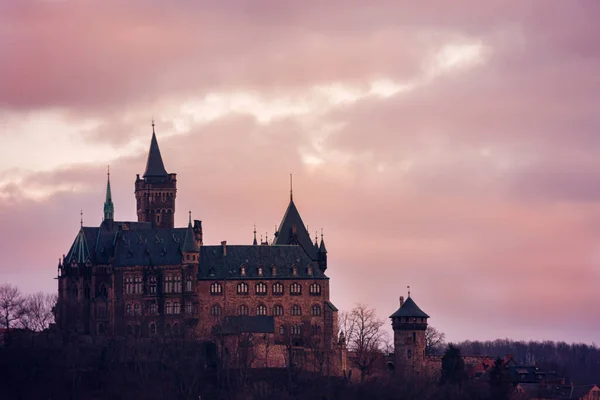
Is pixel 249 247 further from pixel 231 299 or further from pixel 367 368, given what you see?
pixel 367 368

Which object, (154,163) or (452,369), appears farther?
(154,163)

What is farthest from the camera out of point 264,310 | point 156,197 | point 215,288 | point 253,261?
point 156,197

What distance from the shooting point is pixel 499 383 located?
511 feet

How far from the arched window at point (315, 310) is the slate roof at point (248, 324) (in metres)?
4.08

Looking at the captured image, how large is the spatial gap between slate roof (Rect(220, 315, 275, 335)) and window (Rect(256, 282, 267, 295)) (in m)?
2.50

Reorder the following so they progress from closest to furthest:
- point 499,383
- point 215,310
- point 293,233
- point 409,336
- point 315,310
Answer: point 215,310, point 315,310, point 499,383, point 409,336, point 293,233

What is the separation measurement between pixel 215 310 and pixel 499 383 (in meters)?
28.7

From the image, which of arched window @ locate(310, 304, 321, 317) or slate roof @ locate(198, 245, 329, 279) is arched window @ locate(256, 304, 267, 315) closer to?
slate roof @ locate(198, 245, 329, 279)

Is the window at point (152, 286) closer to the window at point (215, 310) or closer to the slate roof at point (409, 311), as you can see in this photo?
the window at point (215, 310)

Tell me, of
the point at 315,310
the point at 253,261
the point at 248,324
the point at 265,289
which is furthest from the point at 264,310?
the point at 253,261

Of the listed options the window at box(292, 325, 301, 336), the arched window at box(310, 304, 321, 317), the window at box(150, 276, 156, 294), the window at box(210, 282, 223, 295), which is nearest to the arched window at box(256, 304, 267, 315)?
the window at box(292, 325, 301, 336)

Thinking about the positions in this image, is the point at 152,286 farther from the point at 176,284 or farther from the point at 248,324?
the point at 248,324

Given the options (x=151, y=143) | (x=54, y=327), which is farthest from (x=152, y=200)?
(x=54, y=327)

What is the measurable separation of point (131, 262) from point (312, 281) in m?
17.5
